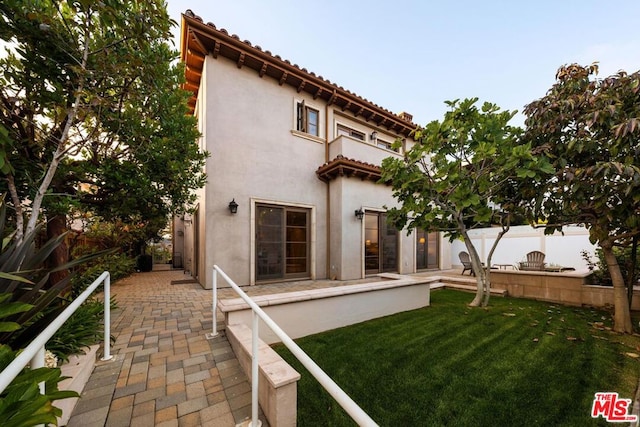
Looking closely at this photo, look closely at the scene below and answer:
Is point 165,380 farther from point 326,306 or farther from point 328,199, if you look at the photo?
point 328,199

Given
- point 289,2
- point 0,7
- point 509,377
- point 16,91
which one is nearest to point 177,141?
point 16,91

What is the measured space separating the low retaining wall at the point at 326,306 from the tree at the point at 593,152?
2990 mm

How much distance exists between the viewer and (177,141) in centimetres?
403

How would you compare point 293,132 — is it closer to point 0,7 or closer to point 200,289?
point 200,289

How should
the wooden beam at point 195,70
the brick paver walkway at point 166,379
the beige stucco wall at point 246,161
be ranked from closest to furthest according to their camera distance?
the brick paver walkway at point 166,379 < the beige stucco wall at point 246,161 < the wooden beam at point 195,70

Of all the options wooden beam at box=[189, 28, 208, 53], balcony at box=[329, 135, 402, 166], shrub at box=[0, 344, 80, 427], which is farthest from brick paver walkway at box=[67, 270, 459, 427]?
wooden beam at box=[189, 28, 208, 53]

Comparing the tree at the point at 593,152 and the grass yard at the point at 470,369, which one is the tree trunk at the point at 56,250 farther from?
the tree at the point at 593,152

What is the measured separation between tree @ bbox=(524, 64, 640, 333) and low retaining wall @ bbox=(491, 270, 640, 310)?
60.4 inches

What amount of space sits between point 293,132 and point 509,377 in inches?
286

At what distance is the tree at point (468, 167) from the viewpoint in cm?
430

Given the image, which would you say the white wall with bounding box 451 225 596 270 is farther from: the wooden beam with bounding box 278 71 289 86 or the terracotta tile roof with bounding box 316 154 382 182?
the wooden beam with bounding box 278 71 289 86

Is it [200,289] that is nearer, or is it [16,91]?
[16,91]

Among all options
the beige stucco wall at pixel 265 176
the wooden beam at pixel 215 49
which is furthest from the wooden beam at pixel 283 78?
the wooden beam at pixel 215 49

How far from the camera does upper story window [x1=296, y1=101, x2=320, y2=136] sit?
26.1 feet
